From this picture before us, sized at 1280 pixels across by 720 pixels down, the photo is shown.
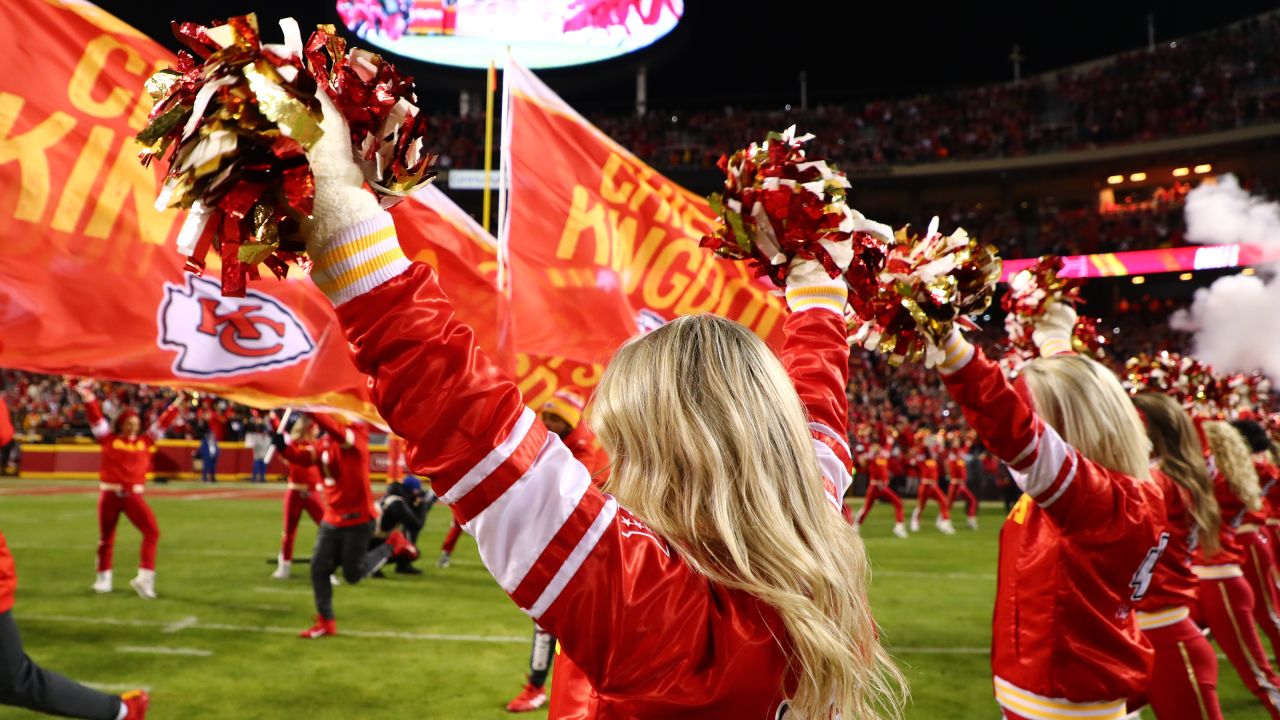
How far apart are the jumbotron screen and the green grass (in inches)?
668

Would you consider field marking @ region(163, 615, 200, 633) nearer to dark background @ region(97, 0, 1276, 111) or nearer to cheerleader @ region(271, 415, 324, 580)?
cheerleader @ region(271, 415, 324, 580)

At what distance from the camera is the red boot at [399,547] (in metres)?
10.6

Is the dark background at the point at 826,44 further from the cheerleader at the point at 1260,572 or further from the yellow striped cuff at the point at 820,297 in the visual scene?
the yellow striped cuff at the point at 820,297

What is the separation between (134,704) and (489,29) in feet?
76.7

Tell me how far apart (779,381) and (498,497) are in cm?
52

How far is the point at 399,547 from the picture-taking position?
34.9 ft

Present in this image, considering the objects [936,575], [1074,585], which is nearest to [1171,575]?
[1074,585]

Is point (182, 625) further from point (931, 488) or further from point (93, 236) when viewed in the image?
point (931, 488)

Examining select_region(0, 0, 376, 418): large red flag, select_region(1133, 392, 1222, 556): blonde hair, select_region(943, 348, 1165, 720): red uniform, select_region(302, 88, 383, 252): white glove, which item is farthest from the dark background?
select_region(302, 88, 383, 252): white glove

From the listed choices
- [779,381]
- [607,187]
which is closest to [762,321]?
[607,187]

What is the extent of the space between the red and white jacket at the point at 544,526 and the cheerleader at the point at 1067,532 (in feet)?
5.20

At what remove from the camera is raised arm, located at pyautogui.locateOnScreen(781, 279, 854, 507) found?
2.02 metres

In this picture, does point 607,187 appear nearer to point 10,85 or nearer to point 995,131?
point 10,85

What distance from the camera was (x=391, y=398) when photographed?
4.00ft
